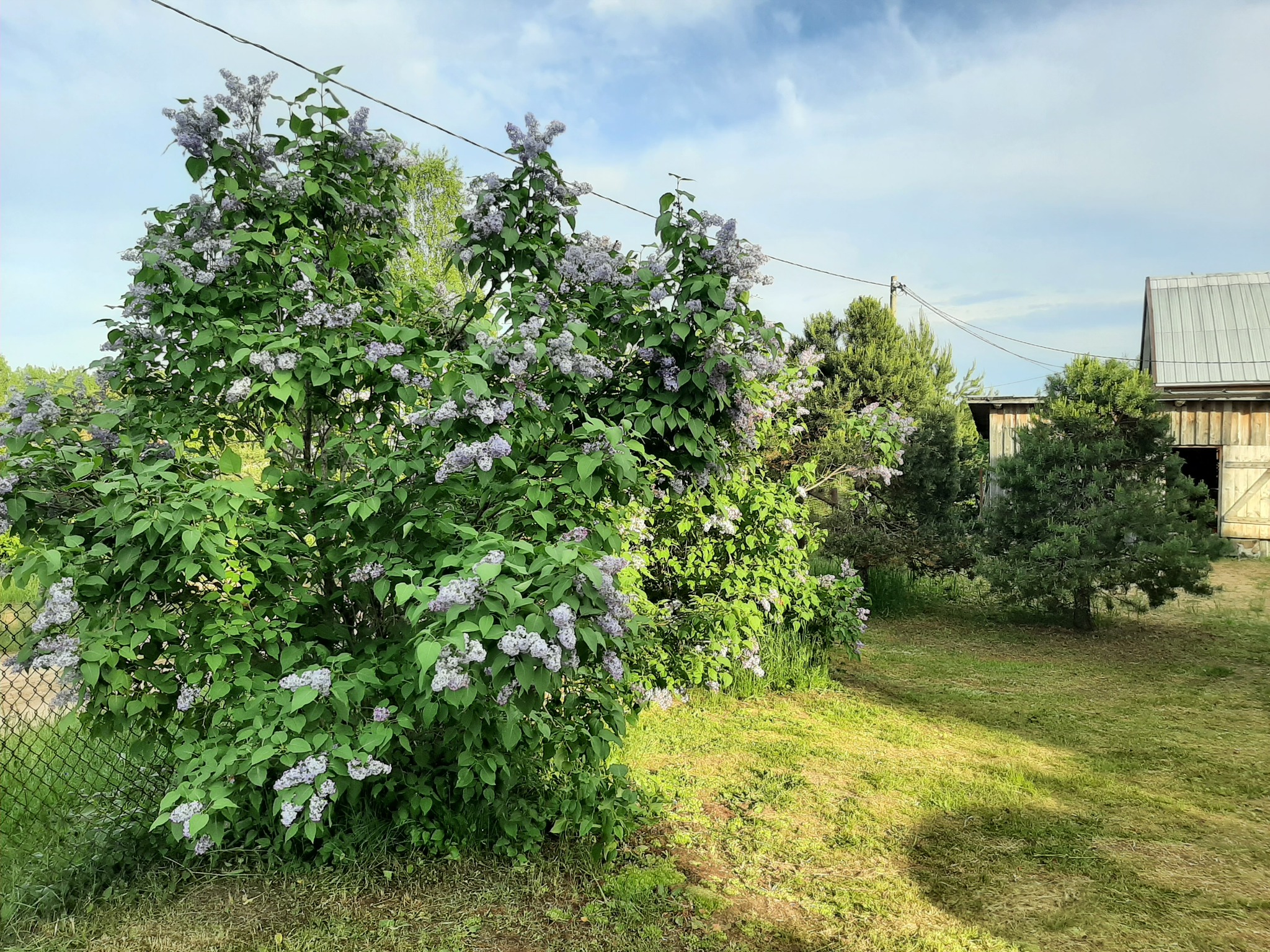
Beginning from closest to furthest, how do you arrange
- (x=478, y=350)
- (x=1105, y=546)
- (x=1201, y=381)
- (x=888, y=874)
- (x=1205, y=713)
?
1. (x=478, y=350)
2. (x=888, y=874)
3. (x=1205, y=713)
4. (x=1105, y=546)
5. (x=1201, y=381)

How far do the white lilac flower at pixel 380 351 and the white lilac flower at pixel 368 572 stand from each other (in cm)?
71

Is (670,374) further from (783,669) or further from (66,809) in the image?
(783,669)

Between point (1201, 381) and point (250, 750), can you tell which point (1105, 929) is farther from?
point (1201, 381)

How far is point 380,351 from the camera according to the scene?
2.80 meters

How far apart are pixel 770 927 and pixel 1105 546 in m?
5.88

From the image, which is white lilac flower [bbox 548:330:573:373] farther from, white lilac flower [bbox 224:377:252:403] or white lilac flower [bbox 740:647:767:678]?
white lilac flower [bbox 740:647:767:678]

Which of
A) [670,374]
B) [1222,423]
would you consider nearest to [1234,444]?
[1222,423]

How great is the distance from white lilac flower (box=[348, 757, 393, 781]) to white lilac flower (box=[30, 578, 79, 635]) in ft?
3.24

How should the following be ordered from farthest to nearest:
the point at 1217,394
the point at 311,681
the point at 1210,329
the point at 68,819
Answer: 1. the point at 1210,329
2. the point at 1217,394
3. the point at 68,819
4. the point at 311,681

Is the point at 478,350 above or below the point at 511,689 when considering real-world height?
above

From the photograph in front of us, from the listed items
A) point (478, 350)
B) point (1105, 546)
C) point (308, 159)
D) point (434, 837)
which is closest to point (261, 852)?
point (434, 837)

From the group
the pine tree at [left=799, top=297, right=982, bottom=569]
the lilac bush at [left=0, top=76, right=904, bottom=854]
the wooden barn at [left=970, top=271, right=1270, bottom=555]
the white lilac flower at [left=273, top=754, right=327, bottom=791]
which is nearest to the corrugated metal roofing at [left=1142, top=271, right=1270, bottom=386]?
the wooden barn at [left=970, top=271, right=1270, bottom=555]

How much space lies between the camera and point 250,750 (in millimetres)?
2496

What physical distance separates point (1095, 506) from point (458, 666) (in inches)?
277
